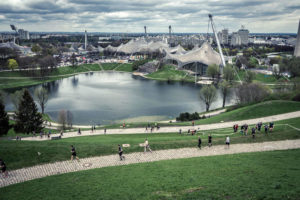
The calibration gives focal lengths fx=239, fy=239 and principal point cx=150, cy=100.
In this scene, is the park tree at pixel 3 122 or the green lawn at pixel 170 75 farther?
the green lawn at pixel 170 75

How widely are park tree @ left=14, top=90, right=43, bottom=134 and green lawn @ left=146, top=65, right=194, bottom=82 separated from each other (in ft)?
229

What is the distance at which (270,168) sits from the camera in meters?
14.1

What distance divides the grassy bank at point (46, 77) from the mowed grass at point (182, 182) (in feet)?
272

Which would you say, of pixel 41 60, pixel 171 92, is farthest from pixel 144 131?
pixel 41 60

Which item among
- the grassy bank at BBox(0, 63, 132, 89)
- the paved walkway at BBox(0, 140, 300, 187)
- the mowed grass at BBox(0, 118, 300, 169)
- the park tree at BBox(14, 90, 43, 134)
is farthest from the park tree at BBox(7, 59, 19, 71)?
the paved walkway at BBox(0, 140, 300, 187)

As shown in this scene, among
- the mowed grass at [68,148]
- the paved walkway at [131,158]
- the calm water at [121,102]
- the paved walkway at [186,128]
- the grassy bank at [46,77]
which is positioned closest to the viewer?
the paved walkway at [131,158]

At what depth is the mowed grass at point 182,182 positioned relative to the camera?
37.0ft

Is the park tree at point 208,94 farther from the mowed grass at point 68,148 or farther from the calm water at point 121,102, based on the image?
the mowed grass at point 68,148

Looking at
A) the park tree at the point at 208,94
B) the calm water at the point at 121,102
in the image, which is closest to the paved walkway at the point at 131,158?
the calm water at the point at 121,102

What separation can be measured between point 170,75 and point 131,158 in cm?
9038

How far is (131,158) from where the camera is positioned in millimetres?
18797

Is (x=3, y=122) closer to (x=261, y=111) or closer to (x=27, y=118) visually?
(x=27, y=118)

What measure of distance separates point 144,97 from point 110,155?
164 ft

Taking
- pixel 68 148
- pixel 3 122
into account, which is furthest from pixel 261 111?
pixel 3 122
